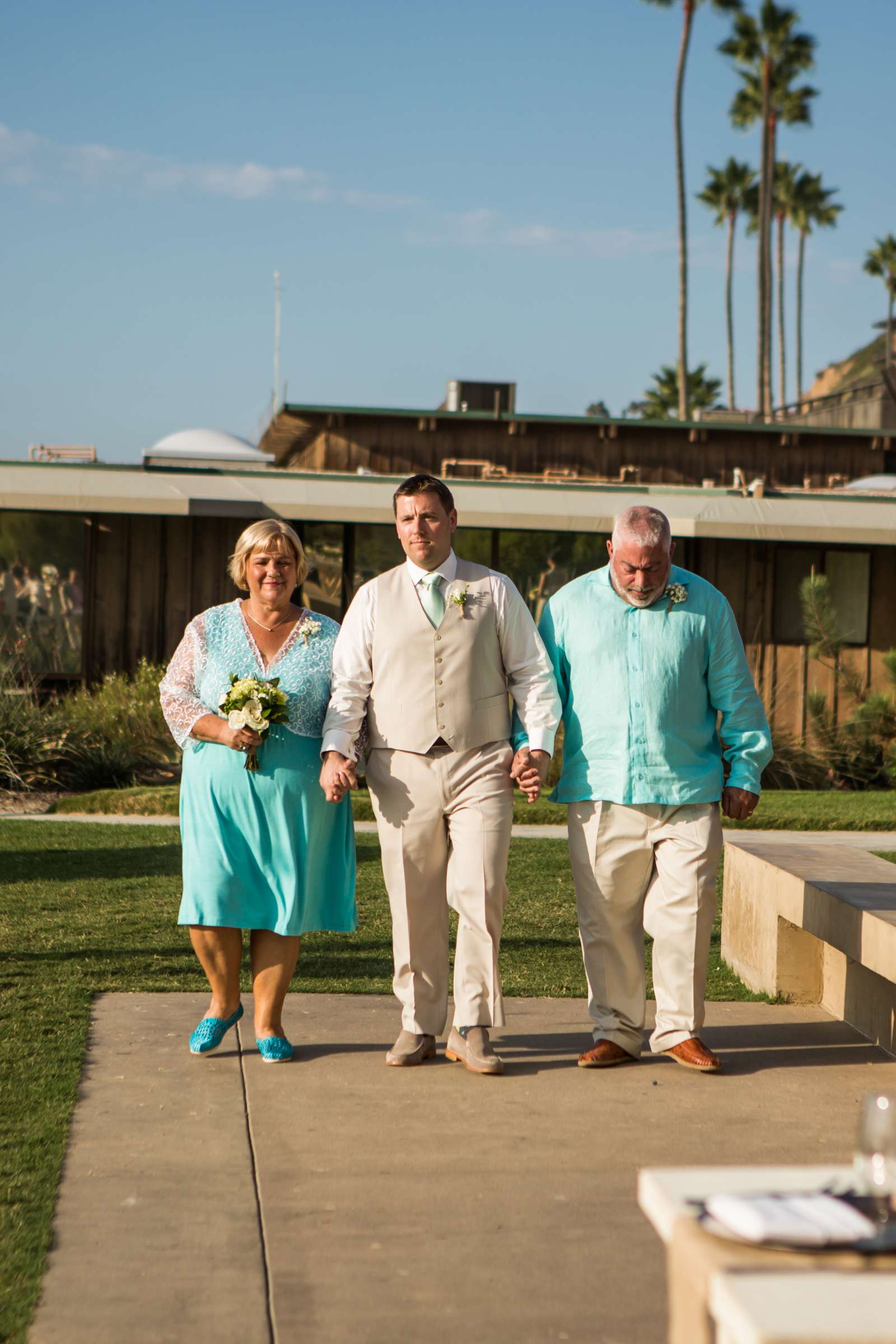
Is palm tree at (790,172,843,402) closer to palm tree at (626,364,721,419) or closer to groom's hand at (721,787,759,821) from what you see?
palm tree at (626,364,721,419)

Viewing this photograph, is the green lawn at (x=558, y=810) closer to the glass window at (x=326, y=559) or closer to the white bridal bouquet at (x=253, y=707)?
the glass window at (x=326, y=559)

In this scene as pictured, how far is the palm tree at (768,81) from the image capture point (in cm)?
4366

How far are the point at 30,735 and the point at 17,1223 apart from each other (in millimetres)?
10797

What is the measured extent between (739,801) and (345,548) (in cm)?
1278

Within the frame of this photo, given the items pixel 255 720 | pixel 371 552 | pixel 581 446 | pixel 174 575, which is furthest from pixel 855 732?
pixel 255 720

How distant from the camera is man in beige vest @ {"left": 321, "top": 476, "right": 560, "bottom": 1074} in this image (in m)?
5.05

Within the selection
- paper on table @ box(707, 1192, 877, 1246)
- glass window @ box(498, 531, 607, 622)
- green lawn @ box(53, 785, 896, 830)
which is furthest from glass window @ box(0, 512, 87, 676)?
paper on table @ box(707, 1192, 877, 1246)

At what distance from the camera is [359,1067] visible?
5148 millimetres

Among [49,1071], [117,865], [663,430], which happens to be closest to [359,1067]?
[49,1071]

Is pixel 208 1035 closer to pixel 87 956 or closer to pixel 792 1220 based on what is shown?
pixel 87 956

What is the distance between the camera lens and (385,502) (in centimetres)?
1688

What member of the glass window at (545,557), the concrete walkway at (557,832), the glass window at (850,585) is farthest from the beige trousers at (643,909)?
the glass window at (850,585)

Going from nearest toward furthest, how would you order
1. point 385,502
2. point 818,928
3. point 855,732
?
point 818,928
point 855,732
point 385,502

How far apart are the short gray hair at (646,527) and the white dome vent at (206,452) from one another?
14.5 meters
